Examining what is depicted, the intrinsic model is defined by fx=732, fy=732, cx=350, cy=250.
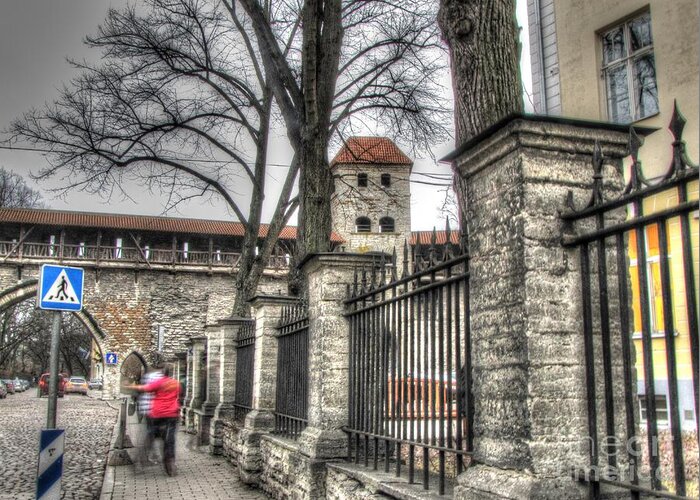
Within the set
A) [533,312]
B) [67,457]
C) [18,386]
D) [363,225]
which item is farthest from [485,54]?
[18,386]

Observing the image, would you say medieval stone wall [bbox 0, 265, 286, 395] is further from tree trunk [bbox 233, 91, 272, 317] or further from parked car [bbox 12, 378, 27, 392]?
tree trunk [bbox 233, 91, 272, 317]

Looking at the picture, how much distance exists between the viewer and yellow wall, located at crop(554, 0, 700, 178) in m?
9.32

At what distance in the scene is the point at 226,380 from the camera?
1220cm

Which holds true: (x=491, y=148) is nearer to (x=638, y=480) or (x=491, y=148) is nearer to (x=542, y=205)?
(x=542, y=205)

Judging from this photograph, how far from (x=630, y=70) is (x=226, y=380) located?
25.9ft

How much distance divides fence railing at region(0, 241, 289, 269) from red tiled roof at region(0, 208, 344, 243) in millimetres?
1308

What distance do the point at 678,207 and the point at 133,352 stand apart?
38.7m

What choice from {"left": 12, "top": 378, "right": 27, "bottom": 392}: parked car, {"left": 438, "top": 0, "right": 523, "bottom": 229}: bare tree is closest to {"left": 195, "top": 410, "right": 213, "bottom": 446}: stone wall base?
{"left": 438, "top": 0, "right": 523, "bottom": 229}: bare tree

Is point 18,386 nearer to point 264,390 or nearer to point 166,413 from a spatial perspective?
point 166,413

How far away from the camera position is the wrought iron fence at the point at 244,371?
1044 cm

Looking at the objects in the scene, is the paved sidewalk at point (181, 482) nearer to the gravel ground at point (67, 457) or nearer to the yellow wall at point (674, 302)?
the gravel ground at point (67, 457)

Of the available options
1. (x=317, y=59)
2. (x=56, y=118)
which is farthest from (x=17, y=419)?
(x=317, y=59)

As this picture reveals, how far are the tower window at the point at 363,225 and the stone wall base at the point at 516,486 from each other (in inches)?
1753

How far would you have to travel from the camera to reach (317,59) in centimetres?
1092
